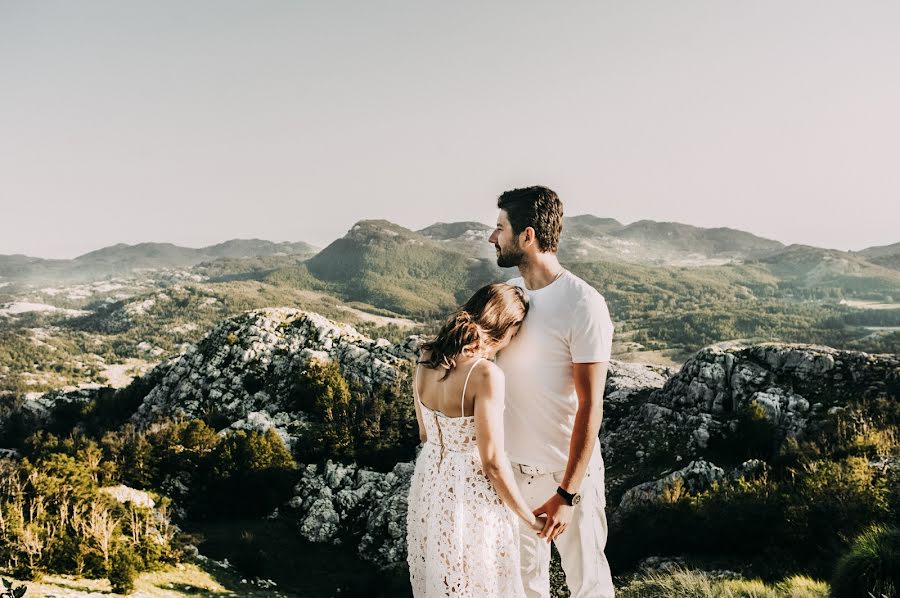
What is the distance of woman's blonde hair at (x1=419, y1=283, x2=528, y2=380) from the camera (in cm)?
350

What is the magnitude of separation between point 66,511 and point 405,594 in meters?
9.08

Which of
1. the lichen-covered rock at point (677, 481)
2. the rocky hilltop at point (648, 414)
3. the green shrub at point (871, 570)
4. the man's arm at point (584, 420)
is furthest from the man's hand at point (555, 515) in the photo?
the rocky hilltop at point (648, 414)

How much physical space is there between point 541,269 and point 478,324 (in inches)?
28.8

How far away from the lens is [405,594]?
1440 cm

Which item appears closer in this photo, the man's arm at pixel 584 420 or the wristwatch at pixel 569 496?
the man's arm at pixel 584 420

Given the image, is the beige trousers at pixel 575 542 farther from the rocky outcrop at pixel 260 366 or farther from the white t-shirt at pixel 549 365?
the rocky outcrop at pixel 260 366

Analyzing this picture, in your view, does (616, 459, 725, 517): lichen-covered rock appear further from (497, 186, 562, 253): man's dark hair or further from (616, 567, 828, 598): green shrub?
(497, 186, 562, 253): man's dark hair

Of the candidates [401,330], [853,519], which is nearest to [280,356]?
[853,519]

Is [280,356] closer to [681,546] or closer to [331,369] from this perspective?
[331,369]

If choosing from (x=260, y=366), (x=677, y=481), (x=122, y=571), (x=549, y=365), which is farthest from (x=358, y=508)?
(x=549, y=365)

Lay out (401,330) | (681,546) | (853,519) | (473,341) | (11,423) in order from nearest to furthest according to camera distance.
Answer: (473,341) < (853,519) < (681,546) < (11,423) < (401,330)

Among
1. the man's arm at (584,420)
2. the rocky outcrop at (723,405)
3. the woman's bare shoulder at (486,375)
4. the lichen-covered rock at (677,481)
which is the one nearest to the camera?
the woman's bare shoulder at (486,375)

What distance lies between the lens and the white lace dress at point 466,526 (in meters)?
3.73

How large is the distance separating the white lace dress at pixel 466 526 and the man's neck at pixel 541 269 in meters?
1.18
